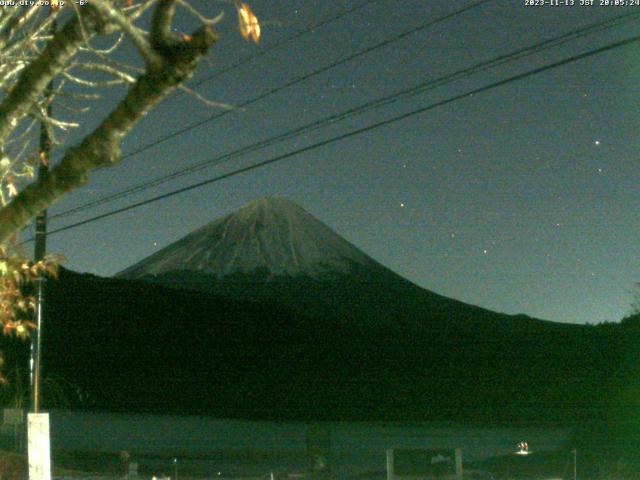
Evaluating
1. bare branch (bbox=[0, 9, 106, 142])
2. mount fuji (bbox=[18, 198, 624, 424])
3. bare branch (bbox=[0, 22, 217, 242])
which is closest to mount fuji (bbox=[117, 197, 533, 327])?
mount fuji (bbox=[18, 198, 624, 424])

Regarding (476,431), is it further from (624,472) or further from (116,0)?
(116,0)

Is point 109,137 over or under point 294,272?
under

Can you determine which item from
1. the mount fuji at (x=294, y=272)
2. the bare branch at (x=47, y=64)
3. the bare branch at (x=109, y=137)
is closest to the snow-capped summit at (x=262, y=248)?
the mount fuji at (x=294, y=272)

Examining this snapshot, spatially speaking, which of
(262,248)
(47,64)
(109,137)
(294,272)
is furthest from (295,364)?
(109,137)

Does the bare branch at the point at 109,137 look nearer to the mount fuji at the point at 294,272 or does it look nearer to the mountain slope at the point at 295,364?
the mountain slope at the point at 295,364

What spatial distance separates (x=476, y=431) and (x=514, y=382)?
12130 millimetres

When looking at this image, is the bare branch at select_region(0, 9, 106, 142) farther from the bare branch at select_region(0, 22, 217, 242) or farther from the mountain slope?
the mountain slope

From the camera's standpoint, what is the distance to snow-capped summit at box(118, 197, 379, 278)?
478 ft

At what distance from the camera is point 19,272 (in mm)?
8250

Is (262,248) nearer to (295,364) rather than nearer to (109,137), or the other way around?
(295,364)

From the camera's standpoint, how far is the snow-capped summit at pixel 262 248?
478ft

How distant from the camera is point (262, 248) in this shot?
154 m

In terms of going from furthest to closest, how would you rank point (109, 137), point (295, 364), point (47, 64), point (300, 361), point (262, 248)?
point (262, 248) → point (300, 361) → point (295, 364) → point (47, 64) → point (109, 137)

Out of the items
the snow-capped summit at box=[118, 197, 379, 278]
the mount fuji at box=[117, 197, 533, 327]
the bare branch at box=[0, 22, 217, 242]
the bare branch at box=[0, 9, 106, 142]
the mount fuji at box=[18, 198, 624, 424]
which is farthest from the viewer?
the snow-capped summit at box=[118, 197, 379, 278]
